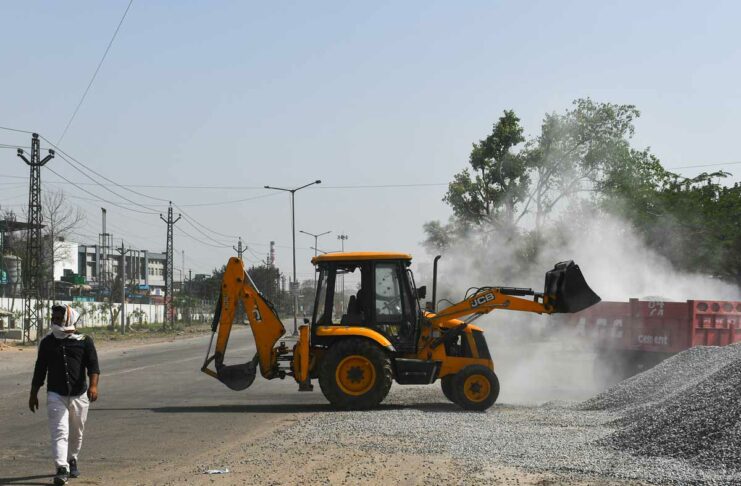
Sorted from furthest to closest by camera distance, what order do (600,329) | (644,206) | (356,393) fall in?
(644,206) < (600,329) < (356,393)

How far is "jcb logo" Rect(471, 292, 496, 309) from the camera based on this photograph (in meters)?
15.5

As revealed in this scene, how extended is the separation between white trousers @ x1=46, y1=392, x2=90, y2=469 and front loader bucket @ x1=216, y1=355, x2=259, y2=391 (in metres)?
6.80

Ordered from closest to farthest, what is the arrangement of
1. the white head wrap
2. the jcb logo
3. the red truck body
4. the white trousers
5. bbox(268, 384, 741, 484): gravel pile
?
the white trousers
bbox(268, 384, 741, 484): gravel pile
the white head wrap
the jcb logo
the red truck body

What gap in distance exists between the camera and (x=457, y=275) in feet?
118

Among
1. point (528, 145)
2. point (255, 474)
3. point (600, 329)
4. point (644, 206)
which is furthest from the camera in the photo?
point (528, 145)

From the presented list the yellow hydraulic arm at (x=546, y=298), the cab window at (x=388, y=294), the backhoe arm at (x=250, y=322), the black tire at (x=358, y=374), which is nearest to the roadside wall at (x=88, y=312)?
the backhoe arm at (x=250, y=322)

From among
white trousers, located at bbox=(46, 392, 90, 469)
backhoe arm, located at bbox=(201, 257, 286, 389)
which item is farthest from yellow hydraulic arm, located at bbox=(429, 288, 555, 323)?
white trousers, located at bbox=(46, 392, 90, 469)

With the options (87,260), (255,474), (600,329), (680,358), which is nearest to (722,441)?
(255,474)

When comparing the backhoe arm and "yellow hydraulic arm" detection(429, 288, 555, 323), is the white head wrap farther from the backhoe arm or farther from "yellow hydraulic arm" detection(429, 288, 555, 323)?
"yellow hydraulic arm" detection(429, 288, 555, 323)

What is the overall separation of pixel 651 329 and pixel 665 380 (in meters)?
4.44

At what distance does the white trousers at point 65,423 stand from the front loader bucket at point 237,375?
22.3 ft

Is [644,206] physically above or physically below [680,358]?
above

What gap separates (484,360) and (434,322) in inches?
42.6

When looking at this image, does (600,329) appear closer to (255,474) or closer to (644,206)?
(255,474)
